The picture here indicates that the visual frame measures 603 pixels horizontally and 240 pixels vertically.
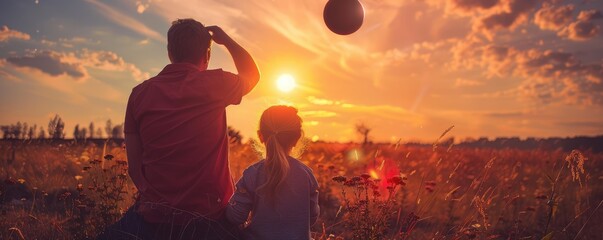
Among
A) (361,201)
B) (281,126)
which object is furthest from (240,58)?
(361,201)

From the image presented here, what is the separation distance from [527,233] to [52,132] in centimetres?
626

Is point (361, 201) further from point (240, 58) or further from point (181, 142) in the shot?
point (181, 142)

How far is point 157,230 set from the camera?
121 inches

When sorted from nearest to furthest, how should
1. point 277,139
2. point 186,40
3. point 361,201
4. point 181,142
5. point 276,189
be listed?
1. point 181,142
2. point 186,40
3. point 276,189
4. point 277,139
5. point 361,201

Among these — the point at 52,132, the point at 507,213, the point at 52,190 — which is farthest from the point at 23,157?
the point at 507,213

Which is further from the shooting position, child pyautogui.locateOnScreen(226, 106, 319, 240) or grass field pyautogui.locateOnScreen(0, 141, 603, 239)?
grass field pyautogui.locateOnScreen(0, 141, 603, 239)

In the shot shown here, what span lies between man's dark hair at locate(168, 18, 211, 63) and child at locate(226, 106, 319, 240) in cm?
64

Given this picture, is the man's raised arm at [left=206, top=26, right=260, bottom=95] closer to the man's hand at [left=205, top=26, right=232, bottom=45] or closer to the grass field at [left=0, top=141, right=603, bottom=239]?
the man's hand at [left=205, top=26, right=232, bottom=45]

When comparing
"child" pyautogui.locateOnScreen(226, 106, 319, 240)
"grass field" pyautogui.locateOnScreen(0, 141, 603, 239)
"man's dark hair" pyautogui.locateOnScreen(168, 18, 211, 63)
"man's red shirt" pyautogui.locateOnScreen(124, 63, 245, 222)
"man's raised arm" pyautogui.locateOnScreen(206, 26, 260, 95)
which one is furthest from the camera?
"grass field" pyautogui.locateOnScreen(0, 141, 603, 239)

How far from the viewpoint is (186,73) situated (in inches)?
120

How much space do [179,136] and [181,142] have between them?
4 centimetres

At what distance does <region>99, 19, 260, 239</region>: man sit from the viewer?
116 inches

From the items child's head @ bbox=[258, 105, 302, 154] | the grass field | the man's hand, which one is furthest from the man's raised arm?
the grass field

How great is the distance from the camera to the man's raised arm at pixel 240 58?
3327 mm
